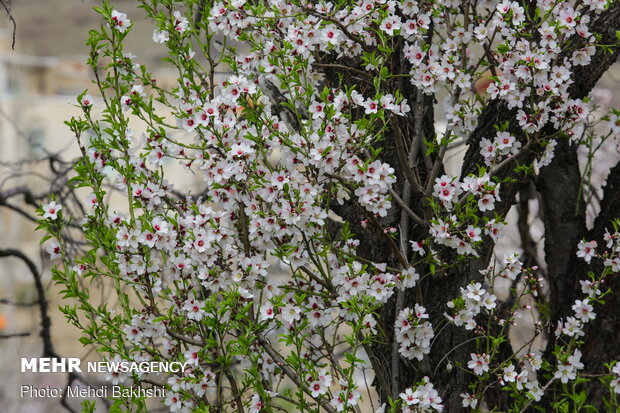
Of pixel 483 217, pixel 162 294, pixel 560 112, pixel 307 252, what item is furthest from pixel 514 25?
pixel 162 294

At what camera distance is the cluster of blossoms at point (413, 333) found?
8.37 feet

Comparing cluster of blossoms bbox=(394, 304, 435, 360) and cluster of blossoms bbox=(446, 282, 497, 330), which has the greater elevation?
cluster of blossoms bbox=(446, 282, 497, 330)

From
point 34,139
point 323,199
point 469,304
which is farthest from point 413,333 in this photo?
point 34,139

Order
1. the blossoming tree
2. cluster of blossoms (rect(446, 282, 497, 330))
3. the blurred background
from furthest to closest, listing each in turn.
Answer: the blurred background → cluster of blossoms (rect(446, 282, 497, 330)) → the blossoming tree

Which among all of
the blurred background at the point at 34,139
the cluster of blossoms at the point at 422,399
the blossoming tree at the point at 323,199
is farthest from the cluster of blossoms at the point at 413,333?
the blurred background at the point at 34,139

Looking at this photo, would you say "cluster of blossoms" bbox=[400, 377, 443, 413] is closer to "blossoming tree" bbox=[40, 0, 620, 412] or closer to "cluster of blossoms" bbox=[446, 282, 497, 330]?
"blossoming tree" bbox=[40, 0, 620, 412]

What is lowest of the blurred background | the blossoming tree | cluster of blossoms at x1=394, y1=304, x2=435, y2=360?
cluster of blossoms at x1=394, y1=304, x2=435, y2=360

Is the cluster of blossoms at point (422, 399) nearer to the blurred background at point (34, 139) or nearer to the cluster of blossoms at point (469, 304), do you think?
the cluster of blossoms at point (469, 304)

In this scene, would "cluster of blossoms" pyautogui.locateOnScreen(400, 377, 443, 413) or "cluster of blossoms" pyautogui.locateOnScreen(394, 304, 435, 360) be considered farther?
"cluster of blossoms" pyautogui.locateOnScreen(394, 304, 435, 360)

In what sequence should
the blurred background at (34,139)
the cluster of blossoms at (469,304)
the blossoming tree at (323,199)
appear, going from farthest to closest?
the blurred background at (34,139) < the cluster of blossoms at (469,304) < the blossoming tree at (323,199)

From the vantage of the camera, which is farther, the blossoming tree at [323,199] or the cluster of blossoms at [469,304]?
the cluster of blossoms at [469,304]

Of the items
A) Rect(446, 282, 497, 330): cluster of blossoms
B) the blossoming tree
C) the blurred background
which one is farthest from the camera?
the blurred background

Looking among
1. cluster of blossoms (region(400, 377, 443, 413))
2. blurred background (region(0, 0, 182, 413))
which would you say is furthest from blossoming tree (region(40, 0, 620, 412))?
blurred background (region(0, 0, 182, 413))

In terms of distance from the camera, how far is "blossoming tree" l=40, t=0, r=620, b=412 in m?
2.40
